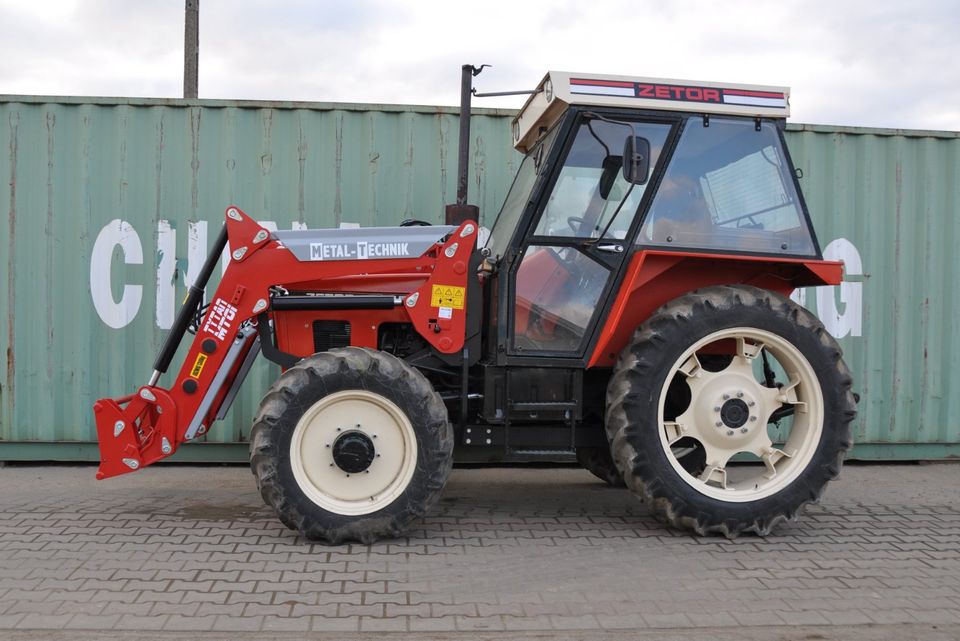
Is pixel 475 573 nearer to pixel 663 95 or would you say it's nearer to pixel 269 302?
pixel 269 302

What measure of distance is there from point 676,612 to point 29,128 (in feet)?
19.1

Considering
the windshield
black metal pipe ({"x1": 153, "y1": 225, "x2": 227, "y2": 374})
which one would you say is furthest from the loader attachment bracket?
the windshield

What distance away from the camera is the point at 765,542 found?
4.35m

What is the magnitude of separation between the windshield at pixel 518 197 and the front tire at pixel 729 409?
3.31 ft

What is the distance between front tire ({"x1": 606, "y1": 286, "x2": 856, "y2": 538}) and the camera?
14.0 feet

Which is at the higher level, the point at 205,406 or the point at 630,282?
the point at 630,282

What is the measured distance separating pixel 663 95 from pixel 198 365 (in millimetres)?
2969

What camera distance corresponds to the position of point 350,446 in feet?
13.8

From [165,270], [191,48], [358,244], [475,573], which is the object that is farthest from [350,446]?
[191,48]

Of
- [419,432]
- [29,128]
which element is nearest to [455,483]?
[419,432]

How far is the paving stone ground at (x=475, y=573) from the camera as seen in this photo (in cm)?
318

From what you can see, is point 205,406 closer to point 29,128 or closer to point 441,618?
point 441,618

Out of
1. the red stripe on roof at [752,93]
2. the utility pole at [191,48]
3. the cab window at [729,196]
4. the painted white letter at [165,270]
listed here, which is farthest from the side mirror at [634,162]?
the utility pole at [191,48]

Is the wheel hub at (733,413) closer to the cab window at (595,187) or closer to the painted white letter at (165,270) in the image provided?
the cab window at (595,187)
